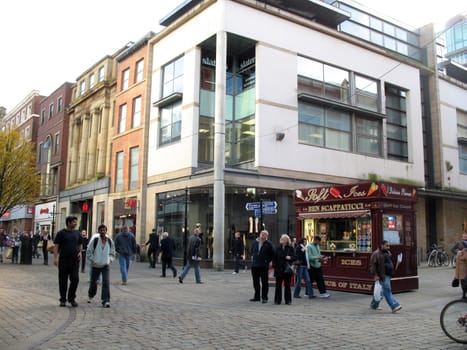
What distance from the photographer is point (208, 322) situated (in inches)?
311

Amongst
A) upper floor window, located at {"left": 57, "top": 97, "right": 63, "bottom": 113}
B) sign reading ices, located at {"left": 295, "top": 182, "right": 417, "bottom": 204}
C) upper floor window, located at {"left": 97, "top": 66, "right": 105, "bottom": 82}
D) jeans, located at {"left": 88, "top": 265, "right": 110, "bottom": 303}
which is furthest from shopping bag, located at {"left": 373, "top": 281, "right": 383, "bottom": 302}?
upper floor window, located at {"left": 57, "top": 97, "right": 63, "bottom": 113}

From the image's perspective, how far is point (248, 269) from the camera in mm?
21844

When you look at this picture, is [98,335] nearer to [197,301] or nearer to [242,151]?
[197,301]

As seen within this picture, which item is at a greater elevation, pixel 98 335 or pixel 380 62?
pixel 380 62

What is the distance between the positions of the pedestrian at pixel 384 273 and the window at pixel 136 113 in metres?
22.7

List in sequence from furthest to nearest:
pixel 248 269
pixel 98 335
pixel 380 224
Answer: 1. pixel 248 269
2. pixel 380 224
3. pixel 98 335

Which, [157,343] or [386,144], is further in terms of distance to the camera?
[386,144]

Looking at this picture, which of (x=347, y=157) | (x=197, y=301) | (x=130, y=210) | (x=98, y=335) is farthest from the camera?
(x=130, y=210)

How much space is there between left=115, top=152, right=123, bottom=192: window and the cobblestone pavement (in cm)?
1943

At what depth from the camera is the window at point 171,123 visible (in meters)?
26.0

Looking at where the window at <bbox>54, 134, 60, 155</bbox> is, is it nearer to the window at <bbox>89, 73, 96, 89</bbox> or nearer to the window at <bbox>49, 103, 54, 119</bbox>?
the window at <bbox>49, 103, 54, 119</bbox>

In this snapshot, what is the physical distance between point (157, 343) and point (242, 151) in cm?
1841

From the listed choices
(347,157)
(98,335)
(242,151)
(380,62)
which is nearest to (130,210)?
(242,151)

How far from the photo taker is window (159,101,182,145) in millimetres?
25973
